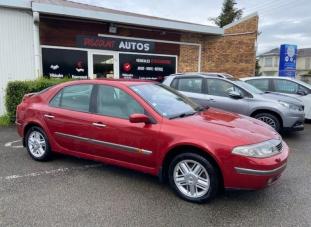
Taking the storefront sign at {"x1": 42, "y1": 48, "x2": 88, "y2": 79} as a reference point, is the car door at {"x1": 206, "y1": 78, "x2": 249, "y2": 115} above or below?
below

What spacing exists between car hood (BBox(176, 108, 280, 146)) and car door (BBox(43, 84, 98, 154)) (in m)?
1.52

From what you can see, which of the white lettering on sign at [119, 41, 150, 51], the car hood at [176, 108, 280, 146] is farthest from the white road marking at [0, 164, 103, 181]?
the white lettering on sign at [119, 41, 150, 51]

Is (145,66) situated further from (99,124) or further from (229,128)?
(229,128)

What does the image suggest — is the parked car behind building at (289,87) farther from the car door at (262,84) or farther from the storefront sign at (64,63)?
the storefront sign at (64,63)

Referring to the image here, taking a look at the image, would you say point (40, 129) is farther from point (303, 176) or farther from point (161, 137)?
point (303, 176)

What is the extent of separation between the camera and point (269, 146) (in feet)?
11.3

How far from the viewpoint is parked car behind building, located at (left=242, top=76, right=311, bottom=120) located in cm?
873

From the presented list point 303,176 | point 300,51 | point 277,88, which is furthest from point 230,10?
point 303,176

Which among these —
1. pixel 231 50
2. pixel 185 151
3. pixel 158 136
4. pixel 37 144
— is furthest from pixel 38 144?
pixel 231 50

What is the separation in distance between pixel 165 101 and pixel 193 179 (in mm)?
1263

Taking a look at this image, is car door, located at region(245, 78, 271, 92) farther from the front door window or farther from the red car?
the front door window

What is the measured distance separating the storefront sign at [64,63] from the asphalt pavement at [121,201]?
19.4ft

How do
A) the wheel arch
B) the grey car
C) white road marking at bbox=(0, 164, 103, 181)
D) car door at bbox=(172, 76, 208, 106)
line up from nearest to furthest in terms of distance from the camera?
1. the wheel arch
2. white road marking at bbox=(0, 164, 103, 181)
3. the grey car
4. car door at bbox=(172, 76, 208, 106)

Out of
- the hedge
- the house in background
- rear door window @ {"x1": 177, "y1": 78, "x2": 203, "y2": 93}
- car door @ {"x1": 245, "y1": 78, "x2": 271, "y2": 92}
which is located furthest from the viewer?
the house in background
